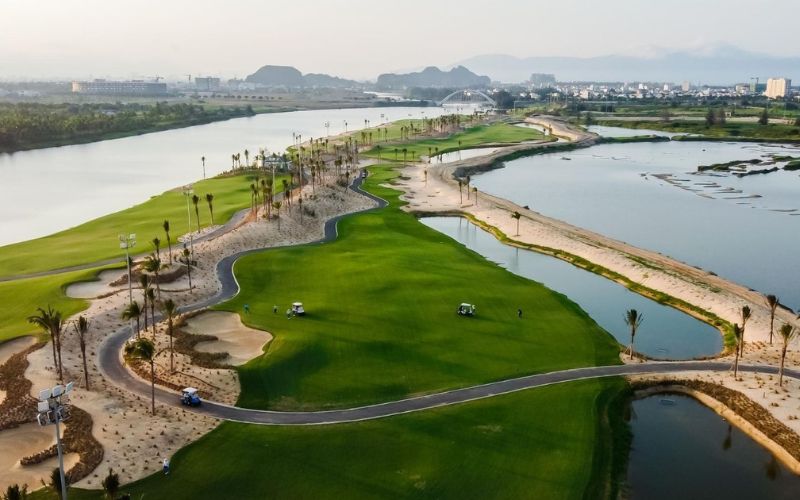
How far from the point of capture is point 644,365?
44.0m

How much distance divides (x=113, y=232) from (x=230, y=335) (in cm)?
3959

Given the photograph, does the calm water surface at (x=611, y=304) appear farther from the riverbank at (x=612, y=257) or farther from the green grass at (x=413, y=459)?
the green grass at (x=413, y=459)

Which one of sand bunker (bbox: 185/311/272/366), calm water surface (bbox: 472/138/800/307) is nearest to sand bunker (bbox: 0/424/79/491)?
sand bunker (bbox: 185/311/272/366)

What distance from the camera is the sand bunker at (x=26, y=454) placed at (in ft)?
95.4

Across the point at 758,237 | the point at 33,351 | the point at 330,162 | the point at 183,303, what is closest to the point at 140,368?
the point at 33,351

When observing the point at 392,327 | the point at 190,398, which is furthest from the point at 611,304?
the point at 190,398

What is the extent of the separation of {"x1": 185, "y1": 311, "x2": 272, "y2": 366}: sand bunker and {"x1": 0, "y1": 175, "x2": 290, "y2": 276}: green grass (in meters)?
20.0

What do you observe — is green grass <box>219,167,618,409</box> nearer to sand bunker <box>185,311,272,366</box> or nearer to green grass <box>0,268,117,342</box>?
sand bunker <box>185,311,272,366</box>

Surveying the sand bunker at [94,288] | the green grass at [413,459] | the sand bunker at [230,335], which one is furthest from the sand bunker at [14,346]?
the green grass at [413,459]

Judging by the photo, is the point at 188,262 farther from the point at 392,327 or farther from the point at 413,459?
the point at 413,459

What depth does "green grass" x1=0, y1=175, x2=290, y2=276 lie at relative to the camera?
214 feet

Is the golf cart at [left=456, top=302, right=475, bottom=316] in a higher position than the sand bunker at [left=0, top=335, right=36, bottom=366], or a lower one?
lower

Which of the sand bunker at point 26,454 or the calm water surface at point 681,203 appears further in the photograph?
the calm water surface at point 681,203

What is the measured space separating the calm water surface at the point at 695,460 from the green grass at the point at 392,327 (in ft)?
21.3
